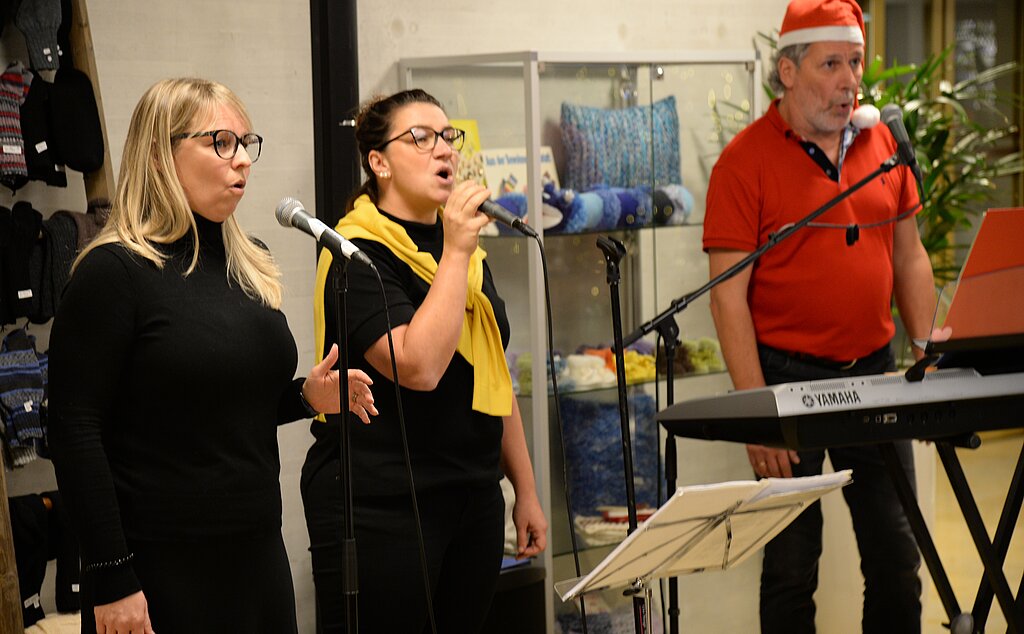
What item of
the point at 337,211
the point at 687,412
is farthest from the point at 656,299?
the point at 687,412

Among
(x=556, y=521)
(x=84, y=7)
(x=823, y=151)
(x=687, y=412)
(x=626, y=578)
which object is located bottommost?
(x=556, y=521)

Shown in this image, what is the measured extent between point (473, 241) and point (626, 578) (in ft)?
2.37

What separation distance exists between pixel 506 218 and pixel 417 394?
1.37 feet

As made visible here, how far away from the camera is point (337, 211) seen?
3.35m

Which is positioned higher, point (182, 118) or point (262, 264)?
point (182, 118)

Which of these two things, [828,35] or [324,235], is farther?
[828,35]

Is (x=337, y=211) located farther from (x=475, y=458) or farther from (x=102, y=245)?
(x=102, y=245)

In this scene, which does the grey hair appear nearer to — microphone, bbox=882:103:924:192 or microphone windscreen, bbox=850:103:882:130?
microphone windscreen, bbox=850:103:882:130

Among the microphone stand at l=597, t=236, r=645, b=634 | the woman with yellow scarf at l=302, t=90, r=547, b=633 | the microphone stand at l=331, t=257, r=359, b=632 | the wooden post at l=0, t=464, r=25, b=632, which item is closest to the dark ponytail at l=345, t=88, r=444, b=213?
the woman with yellow scarf at l=302, t=90, r=547, b=633

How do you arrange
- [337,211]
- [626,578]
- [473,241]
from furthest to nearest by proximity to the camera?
[337,211]
[473,241]
[626,578]

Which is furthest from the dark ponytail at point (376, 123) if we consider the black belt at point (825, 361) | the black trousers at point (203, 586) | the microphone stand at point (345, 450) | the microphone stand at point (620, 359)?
the black belt at point (825, 361)

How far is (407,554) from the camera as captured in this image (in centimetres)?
225

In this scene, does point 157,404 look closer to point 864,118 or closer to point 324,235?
point 324,235

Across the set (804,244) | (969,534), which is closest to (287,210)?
(804,244)
